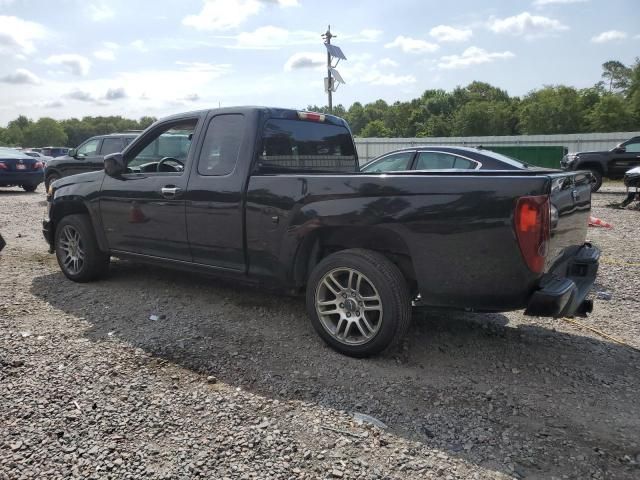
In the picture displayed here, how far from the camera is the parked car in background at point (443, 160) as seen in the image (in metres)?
8.27

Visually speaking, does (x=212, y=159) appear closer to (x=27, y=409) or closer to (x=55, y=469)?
(x=27, y=409)

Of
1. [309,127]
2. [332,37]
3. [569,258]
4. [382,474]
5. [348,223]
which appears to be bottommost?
[382,474]

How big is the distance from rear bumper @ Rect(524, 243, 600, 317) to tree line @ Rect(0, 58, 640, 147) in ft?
93.8

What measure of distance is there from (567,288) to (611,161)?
631 inches

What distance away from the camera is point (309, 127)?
4930 millimetres

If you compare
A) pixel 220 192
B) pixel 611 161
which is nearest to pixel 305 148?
pixel 220 192

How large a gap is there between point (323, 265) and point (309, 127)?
1.64m

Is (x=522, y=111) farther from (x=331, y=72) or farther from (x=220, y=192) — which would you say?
(x=220, y=192)

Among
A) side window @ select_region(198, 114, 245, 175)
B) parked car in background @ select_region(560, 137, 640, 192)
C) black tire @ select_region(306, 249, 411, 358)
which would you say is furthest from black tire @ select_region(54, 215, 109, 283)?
parked car in background @ select_region(560, 137, 640, 192)

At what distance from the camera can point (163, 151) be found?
550cm

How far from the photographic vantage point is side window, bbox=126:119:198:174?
5.07 meters

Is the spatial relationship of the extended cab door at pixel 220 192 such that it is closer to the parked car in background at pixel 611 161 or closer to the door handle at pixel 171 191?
the door handle at pixel 171 191

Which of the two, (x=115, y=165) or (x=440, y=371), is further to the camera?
(x=115, y=165)

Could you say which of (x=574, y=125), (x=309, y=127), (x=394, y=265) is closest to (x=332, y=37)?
(x=309, y=127)
